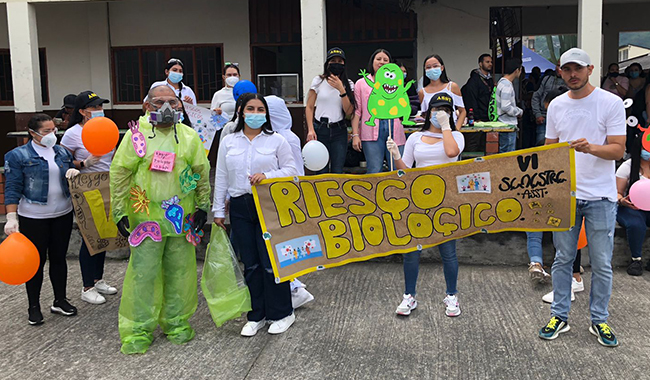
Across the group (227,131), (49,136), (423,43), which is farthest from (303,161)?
(423,43)

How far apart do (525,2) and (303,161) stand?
6.59 meters

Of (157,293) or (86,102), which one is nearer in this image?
(157,293)

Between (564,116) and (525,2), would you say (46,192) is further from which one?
(525,2)

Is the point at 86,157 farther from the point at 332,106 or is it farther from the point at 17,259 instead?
the point at 332,106

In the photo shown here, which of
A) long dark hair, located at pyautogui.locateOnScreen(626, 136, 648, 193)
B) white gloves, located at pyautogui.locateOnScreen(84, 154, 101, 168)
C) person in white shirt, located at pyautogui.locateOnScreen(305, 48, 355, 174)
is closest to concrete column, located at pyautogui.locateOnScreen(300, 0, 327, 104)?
person in white shirt, located at pyautogui.locateOnScreen(305, 48, 355, 174)

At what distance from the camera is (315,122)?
6.23 m

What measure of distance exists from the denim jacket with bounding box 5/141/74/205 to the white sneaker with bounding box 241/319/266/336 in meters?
1.98

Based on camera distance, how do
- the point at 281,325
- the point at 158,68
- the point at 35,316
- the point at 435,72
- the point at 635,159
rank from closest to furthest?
the point at 281,325 → the point at 35,316 → the point at 635,159 → the point at 435,72 → the point at 158,68

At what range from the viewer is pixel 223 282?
4.55 meters

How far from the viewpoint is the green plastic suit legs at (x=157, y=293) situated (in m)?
4.35

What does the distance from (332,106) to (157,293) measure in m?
2.68

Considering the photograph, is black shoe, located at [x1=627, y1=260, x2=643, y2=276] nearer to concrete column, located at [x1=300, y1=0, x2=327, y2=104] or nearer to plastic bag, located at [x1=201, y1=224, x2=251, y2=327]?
plastic bag, located at [x1=201, y1=224, x2=251, y2=327]

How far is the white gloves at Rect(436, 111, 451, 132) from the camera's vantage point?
4.54 m

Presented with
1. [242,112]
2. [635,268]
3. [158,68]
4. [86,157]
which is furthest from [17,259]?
[158,68]
